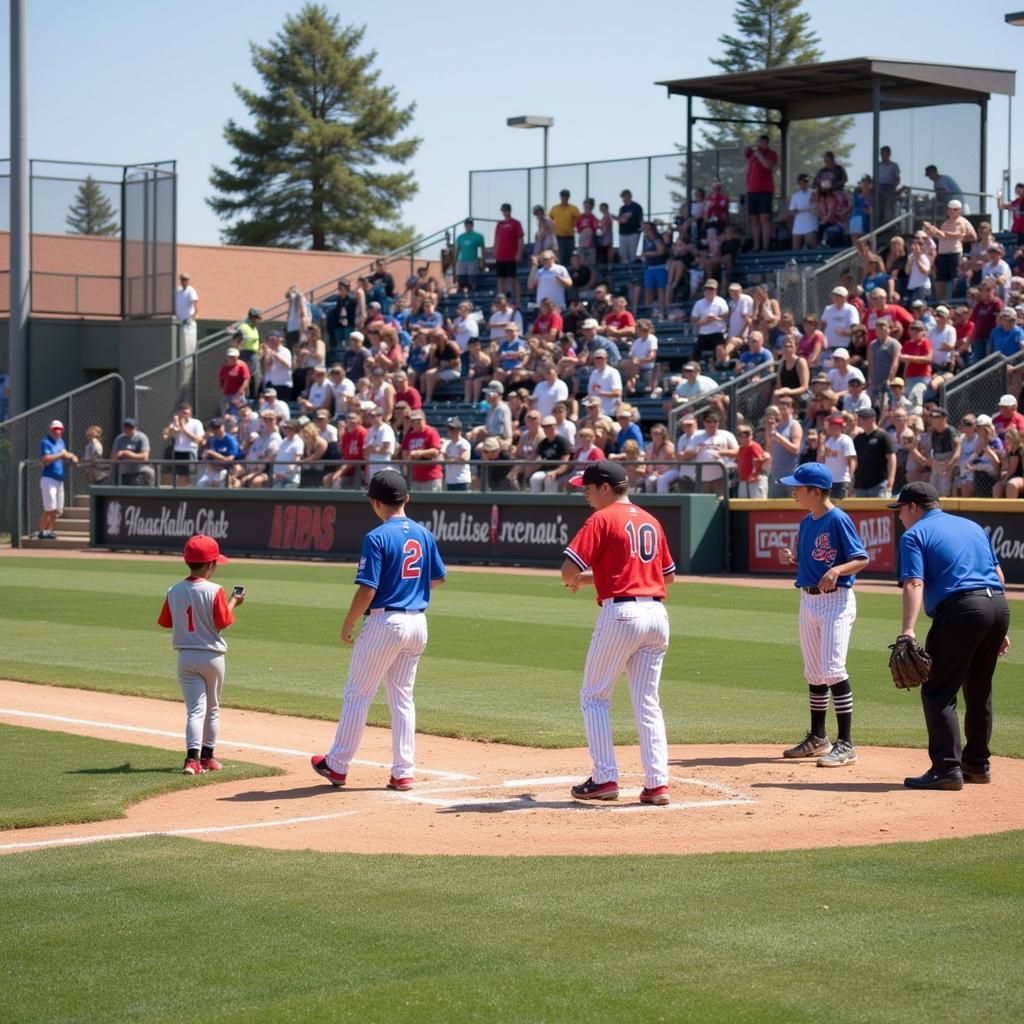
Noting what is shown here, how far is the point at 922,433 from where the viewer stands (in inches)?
Result: 901

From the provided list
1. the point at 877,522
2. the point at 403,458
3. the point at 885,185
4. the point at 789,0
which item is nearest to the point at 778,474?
the point at 877,522

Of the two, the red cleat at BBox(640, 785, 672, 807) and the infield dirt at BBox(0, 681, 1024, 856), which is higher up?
the red cleat at BBox(640, 785, 672, 807)

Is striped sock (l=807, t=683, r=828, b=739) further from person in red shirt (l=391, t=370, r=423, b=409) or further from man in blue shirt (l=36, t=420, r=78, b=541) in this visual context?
man in blue shirt (l=36, t=420, r=78, b=541)

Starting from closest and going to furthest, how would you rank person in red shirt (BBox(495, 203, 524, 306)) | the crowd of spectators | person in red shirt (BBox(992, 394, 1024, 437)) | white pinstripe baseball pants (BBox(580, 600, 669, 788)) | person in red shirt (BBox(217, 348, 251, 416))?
white pinstripe baseball pants (BBox(580, 600, 669, 788)) < person in red shirt (BBox(992, 394, 1024, 437)) < the crowd of spectators < person in red shirt (BBox(217, 348, 251, 416)) < person in red shirt (BBox(495, 203, 524, 306))

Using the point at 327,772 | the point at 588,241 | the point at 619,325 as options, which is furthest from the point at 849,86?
the point at 327,772

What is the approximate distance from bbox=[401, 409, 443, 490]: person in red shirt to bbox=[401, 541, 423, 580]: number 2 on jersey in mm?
18014

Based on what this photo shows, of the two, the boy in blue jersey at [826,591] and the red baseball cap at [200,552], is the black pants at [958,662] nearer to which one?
the boy in blue jersey at [826,591]

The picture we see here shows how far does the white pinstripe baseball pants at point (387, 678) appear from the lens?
31.1 ft

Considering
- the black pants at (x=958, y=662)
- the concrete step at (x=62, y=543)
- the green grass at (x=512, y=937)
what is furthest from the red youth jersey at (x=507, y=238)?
the green grass at (x=512, y=937)

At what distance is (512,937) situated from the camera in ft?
20.5

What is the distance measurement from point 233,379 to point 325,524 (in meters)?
7.64

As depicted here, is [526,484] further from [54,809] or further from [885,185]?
[54,809]

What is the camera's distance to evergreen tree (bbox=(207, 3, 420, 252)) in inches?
3029

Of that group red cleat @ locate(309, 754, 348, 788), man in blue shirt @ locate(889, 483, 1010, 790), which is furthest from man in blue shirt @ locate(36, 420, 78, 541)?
man in blue shirt @ locate(889, 483, 1010, 790)
